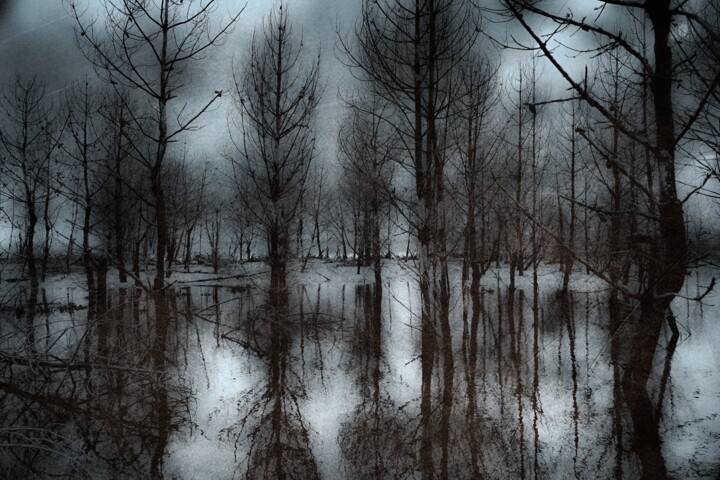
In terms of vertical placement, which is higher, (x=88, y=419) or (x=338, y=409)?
(x=88, y=419)

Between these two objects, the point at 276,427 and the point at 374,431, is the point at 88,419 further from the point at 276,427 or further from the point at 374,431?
the point at 374,431

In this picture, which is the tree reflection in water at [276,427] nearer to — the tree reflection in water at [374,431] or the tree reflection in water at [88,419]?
the tree reflection in water at [374,431]

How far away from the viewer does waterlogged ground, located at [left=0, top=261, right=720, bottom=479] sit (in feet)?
11.2

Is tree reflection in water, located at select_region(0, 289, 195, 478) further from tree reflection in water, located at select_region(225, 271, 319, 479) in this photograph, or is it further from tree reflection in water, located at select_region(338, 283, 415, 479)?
tree reflection in water, located at select_region(338, 283, 415, 479)

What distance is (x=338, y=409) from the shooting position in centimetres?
472

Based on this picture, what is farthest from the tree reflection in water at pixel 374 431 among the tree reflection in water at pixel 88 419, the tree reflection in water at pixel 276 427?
the tree reflection in water at pixel 88 419

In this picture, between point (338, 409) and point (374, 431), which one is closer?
point (374, 431)

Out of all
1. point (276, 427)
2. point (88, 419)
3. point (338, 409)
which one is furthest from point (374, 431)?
point (88, 419)

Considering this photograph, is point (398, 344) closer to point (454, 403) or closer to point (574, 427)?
point (454, 403)

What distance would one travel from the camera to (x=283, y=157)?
29.3 ft

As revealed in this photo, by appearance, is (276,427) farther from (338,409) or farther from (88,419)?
(88,419)

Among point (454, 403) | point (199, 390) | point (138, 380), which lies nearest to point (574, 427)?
point (454, 403)

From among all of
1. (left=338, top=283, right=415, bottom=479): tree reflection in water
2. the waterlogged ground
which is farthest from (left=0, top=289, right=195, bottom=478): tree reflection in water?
(left=338, top=283, right=415, bottom=479): tree reflection in water

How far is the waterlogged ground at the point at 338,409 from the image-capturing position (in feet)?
11.2
